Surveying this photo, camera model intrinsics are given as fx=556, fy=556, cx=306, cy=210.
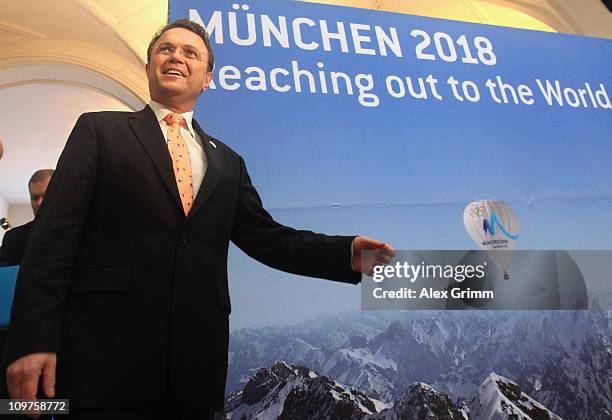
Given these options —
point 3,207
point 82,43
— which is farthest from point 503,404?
point 3,207

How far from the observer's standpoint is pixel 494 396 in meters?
2.25

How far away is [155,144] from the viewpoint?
1.39 meters

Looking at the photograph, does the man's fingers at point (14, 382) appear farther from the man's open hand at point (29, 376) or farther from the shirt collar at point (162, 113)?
the shirt collar at point (162, 113)

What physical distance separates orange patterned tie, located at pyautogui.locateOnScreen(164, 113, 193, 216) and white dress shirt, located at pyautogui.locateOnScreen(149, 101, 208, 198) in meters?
0.01

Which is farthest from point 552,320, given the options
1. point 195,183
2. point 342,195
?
point 195,183

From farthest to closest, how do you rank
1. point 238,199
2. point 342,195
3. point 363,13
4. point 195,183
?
point 363,13 → point 342,195 → point 238,199 → point 195,183

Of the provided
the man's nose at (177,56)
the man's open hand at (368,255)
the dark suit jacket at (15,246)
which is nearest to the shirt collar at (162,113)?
the man's nose at (177,56)

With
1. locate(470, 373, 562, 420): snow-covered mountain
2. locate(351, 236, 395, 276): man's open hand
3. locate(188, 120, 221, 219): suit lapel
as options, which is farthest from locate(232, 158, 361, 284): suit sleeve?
locate(470, 373, 562, 420): snow-covered mountain

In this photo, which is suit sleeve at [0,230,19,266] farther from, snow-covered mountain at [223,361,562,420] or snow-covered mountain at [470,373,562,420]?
snow-covered mountain at [470,373,562,420]

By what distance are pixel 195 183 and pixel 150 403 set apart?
1.77 ft

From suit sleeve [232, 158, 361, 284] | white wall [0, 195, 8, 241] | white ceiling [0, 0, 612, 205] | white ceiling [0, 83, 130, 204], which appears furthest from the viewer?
white wall [0, 195, 8, 241]

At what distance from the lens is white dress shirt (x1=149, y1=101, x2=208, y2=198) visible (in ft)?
4.76

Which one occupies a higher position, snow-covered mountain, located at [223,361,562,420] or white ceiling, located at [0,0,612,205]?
white ceiling, located at [0,0,612,205]

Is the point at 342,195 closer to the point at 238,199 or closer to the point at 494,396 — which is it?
the point at 238,199
